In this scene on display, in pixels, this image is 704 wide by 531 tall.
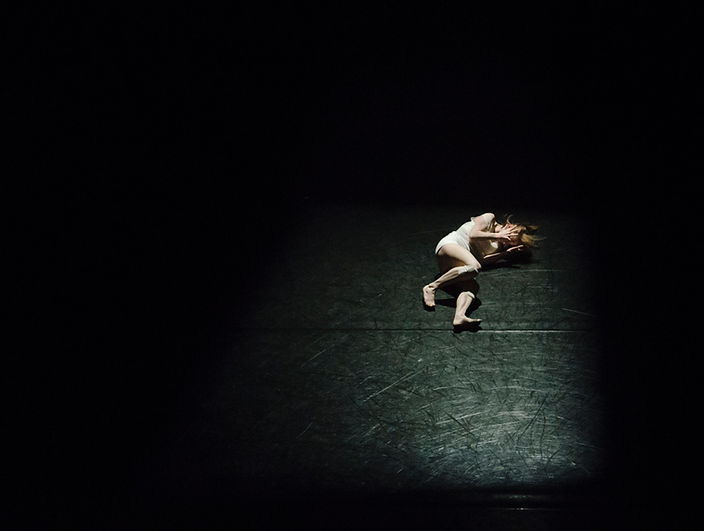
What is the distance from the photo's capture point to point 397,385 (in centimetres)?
305

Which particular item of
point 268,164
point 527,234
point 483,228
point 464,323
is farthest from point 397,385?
point 268,164

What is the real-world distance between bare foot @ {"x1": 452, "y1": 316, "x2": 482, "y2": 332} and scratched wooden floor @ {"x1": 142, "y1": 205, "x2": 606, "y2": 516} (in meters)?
0.04

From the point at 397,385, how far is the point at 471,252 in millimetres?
1041

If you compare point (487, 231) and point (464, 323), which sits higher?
point (487, 231)

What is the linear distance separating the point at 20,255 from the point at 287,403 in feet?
7.28

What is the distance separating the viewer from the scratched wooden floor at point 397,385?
8.82 ft

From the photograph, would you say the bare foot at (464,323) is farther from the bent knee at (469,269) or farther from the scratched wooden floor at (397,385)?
the bent knee at (469,269)

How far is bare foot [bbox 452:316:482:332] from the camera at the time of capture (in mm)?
3295

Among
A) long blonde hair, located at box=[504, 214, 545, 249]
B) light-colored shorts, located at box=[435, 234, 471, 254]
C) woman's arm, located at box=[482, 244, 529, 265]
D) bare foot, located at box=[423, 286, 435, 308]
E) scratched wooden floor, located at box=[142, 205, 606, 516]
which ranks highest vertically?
light-colored shorts, located at box=[435, 234, 471, 254]

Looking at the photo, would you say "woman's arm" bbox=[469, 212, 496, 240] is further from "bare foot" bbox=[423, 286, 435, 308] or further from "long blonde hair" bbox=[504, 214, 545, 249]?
"bare foot" bbox=[423, 286, 435, 308]

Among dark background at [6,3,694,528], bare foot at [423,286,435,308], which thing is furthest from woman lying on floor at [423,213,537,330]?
dark background at [6,3,694,528]

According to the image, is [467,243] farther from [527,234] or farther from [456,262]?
[527,234]

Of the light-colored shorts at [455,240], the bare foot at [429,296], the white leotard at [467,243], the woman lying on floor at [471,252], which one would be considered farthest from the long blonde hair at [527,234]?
the bare foot at [429,296]

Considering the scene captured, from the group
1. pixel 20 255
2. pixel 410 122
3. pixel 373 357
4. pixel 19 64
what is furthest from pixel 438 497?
pixel 19 64
